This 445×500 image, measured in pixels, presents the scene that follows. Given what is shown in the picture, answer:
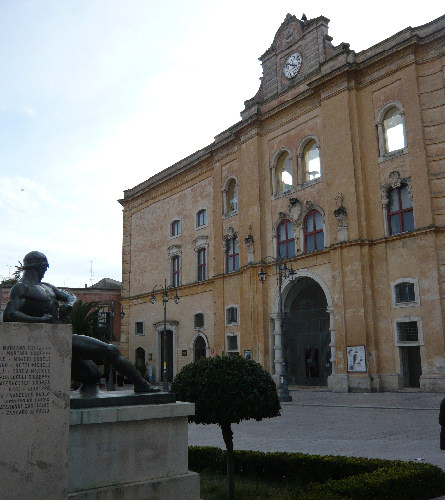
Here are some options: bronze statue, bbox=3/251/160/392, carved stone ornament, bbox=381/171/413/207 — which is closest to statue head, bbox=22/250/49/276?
bronze statue, bbox=3/251/160/392

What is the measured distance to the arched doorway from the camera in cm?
2877

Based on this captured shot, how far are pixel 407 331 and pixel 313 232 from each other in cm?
734

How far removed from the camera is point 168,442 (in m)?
6.14

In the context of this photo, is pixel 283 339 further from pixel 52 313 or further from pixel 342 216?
pixel 52 313

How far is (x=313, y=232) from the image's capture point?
94.7 ft

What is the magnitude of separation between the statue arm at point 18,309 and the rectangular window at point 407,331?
21.2m

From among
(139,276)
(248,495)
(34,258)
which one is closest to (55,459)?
(34,258)

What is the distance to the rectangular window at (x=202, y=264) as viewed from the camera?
36938mm

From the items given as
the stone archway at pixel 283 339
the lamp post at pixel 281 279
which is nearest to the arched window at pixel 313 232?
the stone archway at pixel 283 339

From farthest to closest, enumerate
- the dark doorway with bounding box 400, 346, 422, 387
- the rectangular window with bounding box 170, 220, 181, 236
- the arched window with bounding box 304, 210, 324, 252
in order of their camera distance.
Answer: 1. the rectangular window with bounding box 170, 220, 181, 236
2. the arched window with bounding box 304, 210, 324, 252
3. the dark doorway with bounding box 400, 346, 422, 387

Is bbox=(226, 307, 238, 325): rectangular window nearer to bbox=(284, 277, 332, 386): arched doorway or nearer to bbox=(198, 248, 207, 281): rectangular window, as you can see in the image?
bbox=(284, 277, 332, 386): arched doorway

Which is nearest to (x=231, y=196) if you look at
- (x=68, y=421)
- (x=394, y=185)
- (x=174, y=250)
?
(x=174, y=250)

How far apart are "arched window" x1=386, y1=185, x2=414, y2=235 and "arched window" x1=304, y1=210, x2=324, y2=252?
3889mm

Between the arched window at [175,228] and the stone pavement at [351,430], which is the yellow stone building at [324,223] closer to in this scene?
the arched window at [175,228]
